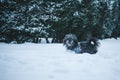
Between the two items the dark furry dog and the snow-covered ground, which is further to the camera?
the dark furry dog

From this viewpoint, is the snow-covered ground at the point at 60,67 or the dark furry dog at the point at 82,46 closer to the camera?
the snow-covered ground at the point at 60,67

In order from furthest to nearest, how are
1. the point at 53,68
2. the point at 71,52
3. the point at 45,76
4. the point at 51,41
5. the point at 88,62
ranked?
the point at 51,41, the point at 71,52, the point at 88,62, the point at 53,68, the point at 45,76

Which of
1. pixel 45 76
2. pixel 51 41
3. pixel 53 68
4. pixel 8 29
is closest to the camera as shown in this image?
pixel 45 76

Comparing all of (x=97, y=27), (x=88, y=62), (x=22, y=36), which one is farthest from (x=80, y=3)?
(x=88, y=62)

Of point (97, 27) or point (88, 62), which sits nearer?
point (88, 62)

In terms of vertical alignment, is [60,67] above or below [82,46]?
below

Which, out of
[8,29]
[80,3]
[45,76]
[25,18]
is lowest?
[45,76]

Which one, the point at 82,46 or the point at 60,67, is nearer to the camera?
the point at 60,67

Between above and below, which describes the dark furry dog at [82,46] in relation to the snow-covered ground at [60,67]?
above

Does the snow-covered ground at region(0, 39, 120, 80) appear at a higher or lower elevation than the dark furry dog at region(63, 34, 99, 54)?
lower

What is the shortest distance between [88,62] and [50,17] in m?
4.03

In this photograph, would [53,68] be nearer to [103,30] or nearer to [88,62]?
[88,62]

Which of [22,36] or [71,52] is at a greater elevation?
[22,36]

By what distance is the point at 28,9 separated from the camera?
7.94 meters
